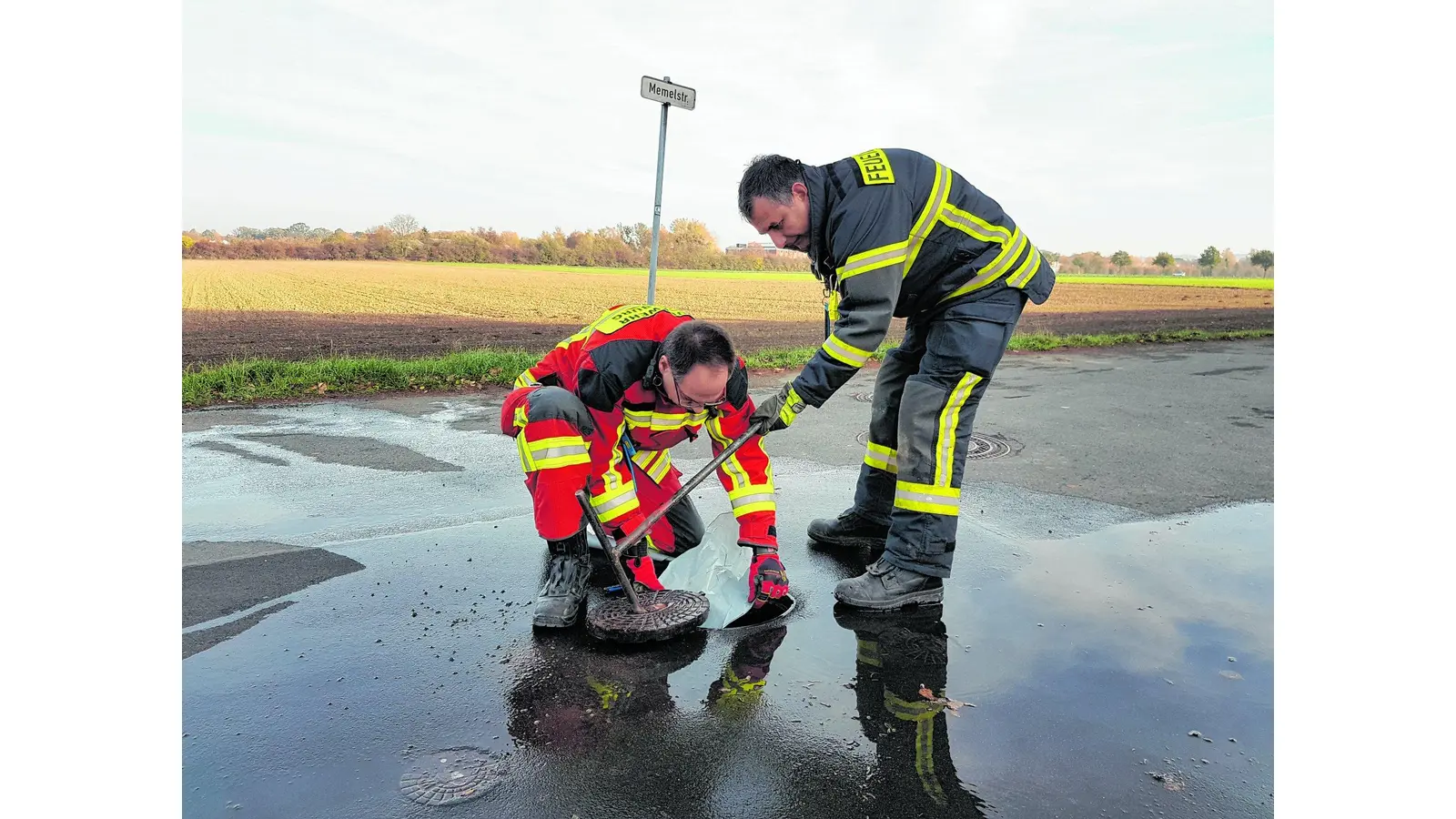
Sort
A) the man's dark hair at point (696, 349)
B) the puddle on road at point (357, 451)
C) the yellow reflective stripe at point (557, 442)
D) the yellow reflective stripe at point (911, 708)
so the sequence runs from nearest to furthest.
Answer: the yellow reflective stripe at point (911, 708)
the man's dark hair at point (696, 349)
the yellow reflective stripe at point (557, 442)
the puddle on road at point (357, 451)

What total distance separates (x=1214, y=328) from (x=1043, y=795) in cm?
1787

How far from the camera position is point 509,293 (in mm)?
21844

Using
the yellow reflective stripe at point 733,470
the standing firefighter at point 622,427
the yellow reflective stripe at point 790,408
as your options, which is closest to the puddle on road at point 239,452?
the standing firefighter at point 622,427

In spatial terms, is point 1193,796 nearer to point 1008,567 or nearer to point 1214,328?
point 1008,567

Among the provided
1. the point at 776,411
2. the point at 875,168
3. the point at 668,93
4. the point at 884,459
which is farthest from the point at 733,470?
the point at 668,93

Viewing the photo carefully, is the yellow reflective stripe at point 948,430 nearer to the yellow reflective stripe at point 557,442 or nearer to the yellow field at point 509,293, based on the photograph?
the yellow reflective stripe at point 557,442

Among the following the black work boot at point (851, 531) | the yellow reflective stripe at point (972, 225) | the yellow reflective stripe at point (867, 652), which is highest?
the yellow reflective stripe at point (972, 225)

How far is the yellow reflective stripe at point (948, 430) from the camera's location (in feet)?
11.4

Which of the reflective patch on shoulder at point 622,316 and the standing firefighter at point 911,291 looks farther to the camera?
the reflective patch on shoulder at point 622,316

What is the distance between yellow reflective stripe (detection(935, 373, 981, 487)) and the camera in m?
3.47

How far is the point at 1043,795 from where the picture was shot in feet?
7.13

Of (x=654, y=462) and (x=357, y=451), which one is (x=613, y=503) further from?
(x=357, y=451)

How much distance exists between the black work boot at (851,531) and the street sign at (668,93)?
11.2 feet

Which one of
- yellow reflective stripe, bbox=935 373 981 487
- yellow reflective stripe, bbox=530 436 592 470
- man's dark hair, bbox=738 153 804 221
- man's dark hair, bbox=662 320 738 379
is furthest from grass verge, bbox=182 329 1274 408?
man's dark hair, bbox=662 320 738 379
